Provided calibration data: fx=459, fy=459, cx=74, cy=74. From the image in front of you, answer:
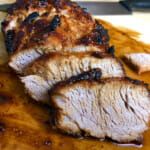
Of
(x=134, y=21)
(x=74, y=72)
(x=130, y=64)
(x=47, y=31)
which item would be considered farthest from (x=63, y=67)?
(x=134, y=21)

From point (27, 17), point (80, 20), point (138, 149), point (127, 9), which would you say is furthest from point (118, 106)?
point (127, 9)

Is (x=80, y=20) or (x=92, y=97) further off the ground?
(x=80, y=20)

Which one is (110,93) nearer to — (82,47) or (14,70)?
(82,47)

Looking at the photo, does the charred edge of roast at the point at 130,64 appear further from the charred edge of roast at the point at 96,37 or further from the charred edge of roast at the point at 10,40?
the charred edge of roast at the point at 10,40

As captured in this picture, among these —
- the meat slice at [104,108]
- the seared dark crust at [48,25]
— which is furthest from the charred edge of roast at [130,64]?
the meat slice at [104,108]

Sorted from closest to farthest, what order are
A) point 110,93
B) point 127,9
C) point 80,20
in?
point 110,93 < point 80,20 < point 127,9

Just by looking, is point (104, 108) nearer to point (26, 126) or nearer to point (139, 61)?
point (26, 126)
